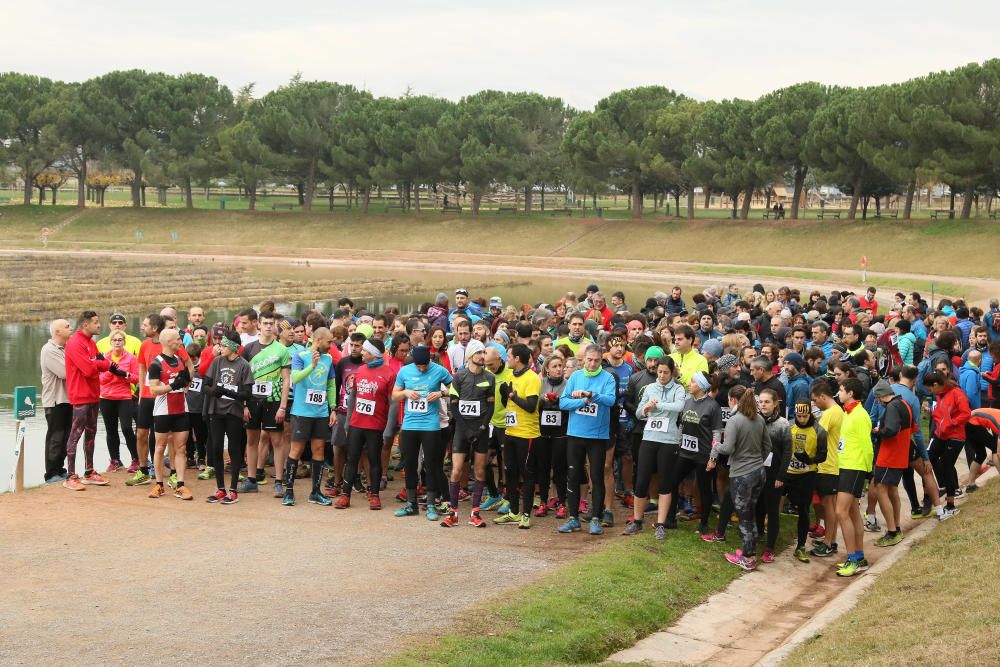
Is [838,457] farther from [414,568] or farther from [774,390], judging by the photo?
[414,568]

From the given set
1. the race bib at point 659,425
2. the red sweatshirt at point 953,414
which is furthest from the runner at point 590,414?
the red sweatshirt at point 953,414

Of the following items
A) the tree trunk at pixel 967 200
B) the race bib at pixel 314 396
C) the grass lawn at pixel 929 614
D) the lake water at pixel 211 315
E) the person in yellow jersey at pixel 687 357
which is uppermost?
the tree trunk at pixel 967 200

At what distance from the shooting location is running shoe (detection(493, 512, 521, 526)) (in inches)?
457

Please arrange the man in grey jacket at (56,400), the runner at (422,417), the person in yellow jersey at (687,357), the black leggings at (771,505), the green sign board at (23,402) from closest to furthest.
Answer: the black leggings at (771,505), the runner at (422,417), the person in yellow jersey at (687,357), the man in grey jacket at (56,400), the green sign board at (23,402)

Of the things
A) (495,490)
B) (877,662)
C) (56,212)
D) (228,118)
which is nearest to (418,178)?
(228,118)

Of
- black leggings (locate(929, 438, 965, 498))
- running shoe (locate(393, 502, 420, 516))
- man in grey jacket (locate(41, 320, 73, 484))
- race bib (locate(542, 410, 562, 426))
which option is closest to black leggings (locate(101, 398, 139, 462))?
man in grey jacket (locate(41, 320, 73, 484))

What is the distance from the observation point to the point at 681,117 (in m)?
77.3

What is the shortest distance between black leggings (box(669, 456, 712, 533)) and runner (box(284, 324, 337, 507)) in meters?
3.81

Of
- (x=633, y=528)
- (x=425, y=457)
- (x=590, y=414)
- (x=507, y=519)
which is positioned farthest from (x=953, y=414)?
(x=425, y=457)

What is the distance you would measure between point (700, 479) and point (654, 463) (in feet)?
1.66

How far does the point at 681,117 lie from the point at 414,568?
71.0 meters

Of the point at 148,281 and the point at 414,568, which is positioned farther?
the point at 148,281

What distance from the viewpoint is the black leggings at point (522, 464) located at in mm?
11430

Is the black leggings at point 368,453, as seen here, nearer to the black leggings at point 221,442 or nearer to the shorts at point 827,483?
the black leggings at point 221,442
